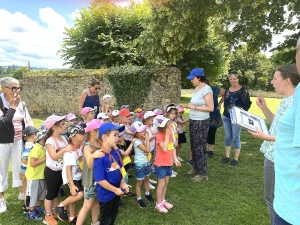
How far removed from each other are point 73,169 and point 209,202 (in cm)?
235

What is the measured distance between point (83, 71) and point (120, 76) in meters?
2.61

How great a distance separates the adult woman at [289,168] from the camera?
52.3 inches

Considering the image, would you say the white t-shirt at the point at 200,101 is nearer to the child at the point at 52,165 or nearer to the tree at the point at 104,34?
the child at the point at 52,165

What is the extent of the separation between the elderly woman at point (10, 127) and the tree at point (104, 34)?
14490 millimetres

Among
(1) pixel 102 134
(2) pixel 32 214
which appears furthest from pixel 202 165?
(2) pixel 32 214

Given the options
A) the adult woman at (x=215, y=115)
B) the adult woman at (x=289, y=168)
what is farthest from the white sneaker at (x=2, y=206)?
the adult woman at (x=215, y=115)

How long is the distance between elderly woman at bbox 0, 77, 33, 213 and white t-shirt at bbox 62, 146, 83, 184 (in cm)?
105

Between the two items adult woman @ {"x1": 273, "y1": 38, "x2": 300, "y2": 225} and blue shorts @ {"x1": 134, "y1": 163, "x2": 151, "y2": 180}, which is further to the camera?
blue shorts @ {"x1": 134, "y1": 163, "x2": 151, "y2": 180}

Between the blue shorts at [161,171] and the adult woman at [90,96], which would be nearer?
the blue shorts at [161,171]

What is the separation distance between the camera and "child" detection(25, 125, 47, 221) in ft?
11.1

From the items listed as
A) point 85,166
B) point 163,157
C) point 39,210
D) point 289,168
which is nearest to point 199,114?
point 163,157

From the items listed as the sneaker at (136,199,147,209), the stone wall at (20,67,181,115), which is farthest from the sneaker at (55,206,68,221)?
the stone wall at (20,67,181,115)

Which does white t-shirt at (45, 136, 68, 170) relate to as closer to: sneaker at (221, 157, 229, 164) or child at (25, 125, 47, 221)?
child at (25, 125, 47, 221)

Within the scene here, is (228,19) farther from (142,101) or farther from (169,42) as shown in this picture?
(142,101)
